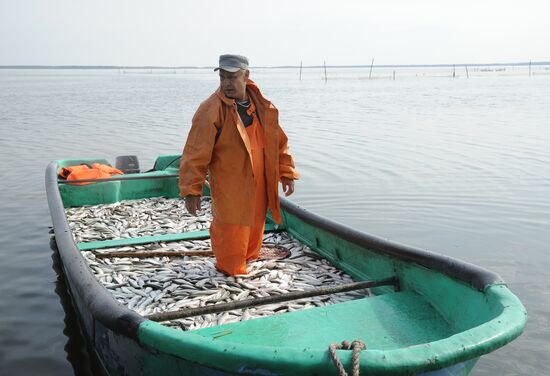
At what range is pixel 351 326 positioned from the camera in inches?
166

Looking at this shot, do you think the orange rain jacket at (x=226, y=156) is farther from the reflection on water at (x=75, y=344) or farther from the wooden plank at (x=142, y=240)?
the reflection on water at (x=75, y=344)

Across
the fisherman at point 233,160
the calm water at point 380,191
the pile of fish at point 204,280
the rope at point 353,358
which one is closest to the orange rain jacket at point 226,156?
the fisherman at point 233,160

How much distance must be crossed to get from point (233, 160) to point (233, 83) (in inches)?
30.2

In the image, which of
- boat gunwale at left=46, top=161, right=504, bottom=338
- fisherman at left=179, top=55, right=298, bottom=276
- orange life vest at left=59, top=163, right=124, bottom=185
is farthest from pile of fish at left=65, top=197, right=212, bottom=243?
fisherman at left=179, top=55, right=298, bottom=276

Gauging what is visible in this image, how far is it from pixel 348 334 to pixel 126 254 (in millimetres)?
3213

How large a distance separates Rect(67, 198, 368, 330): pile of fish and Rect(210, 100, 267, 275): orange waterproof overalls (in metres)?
0.16

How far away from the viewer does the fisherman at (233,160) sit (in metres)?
5.21

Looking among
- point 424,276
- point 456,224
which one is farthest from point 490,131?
point 424,276

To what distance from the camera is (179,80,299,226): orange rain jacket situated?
5.21 m

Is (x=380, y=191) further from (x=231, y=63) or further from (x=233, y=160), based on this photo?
(x=231, y=63)

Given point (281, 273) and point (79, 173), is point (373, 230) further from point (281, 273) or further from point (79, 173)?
point (79, 173)

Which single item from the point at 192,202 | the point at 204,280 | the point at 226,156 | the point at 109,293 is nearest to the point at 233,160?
the point at 226,156

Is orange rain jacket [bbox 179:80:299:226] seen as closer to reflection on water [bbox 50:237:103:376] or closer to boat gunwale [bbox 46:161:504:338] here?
boat gunwale [bbox 46:161:504:338]

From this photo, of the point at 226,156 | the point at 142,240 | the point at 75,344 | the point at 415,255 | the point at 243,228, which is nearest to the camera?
the point at 415,255
